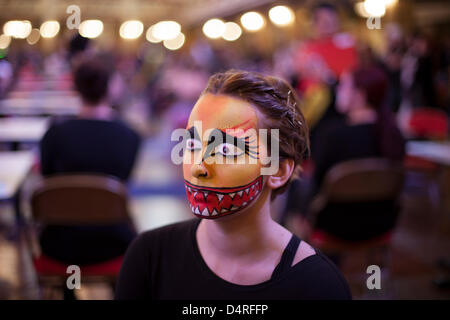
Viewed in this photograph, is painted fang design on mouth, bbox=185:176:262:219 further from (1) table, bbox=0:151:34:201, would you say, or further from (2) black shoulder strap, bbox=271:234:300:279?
(1) table, bbox=0:151:34:201

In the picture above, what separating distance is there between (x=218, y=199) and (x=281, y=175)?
0.16m

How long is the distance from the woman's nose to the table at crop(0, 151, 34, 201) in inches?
52.3

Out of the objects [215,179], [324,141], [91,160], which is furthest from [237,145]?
[324,141]

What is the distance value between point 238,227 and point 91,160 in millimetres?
1262

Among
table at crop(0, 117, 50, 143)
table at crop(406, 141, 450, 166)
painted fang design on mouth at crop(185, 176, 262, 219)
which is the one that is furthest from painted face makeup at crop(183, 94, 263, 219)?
table at crop(0, 117, 50, 143)

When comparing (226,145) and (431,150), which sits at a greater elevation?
(431,150)

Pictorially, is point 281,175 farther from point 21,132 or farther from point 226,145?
point 21,132

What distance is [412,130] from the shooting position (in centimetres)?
407

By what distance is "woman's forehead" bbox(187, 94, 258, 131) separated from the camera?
83 centimetres

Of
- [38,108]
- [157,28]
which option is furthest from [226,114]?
[157,28]

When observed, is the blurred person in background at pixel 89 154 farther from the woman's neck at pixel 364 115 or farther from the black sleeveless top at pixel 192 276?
the woman's neck at pixel 364 115

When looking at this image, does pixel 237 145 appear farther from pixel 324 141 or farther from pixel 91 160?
pixel 324 141

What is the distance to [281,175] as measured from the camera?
0.91m

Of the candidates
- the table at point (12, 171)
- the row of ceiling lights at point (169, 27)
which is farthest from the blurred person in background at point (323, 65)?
the table at point (12, 171)
